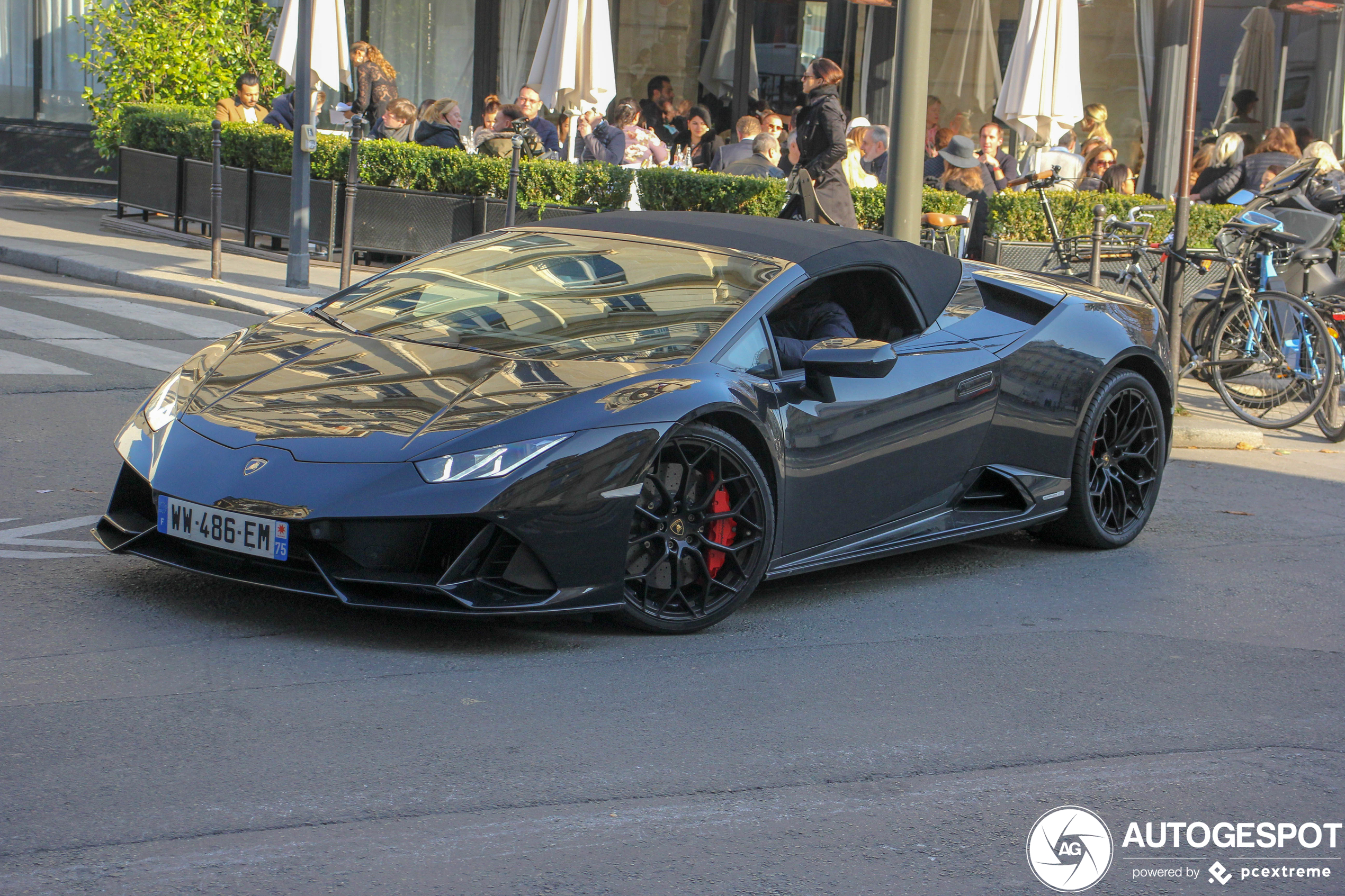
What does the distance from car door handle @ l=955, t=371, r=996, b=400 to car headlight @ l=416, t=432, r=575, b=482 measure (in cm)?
196

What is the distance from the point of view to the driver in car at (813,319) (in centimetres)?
562

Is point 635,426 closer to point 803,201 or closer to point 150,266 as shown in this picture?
point 803,201

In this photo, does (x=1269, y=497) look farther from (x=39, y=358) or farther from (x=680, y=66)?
(x=680, y=66)

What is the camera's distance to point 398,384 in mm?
4742

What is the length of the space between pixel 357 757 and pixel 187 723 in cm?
47

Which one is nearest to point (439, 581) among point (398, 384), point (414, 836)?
point (398, 384)

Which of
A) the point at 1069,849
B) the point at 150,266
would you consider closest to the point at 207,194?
the point at 150,266

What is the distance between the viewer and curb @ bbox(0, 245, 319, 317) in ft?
39.5

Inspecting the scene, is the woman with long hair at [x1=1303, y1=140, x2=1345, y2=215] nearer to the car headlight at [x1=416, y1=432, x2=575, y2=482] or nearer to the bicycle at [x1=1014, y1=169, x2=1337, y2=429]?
the bicycle at [x1=1014, y1=169, x2=1337, y2=429]

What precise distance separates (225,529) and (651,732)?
137 cm

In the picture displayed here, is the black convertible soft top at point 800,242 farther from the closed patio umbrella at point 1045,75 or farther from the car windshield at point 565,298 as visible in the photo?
the closed patio umbrella at point 1045,75

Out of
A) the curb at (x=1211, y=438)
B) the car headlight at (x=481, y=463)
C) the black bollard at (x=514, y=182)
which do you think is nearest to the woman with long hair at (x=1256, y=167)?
the curb at (x=1211, y=438)

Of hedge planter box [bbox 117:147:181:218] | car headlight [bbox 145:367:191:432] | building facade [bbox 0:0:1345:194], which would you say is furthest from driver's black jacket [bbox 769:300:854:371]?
building facade [bbox 0:0:1345:194]

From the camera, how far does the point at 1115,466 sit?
658cm
